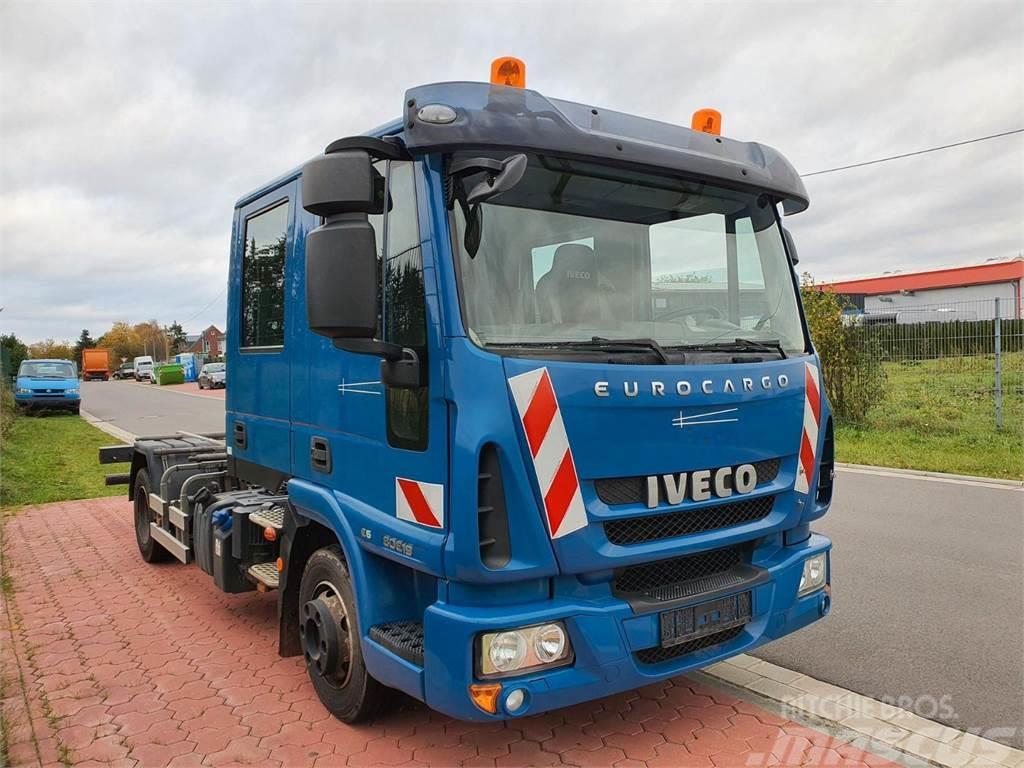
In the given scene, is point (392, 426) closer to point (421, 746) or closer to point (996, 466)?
point (421, 746)

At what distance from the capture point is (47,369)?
25125 mm

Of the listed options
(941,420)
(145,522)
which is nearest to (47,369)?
(145,522)

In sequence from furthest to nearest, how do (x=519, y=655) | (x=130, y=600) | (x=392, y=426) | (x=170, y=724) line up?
(x=130, y=600), (x=170, y=724), (x=392, y=426), (x=519, y=655)

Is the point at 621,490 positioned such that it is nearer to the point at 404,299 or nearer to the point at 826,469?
the point at 404,299

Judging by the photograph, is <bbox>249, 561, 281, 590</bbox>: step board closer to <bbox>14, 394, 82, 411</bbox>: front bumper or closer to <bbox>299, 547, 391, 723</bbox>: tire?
<bbox>299, 547, 391, 723</bbox>: tire

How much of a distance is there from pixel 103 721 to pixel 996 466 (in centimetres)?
1015

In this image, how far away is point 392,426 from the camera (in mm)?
3117

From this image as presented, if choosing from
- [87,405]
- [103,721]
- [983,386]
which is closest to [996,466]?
[983,386]

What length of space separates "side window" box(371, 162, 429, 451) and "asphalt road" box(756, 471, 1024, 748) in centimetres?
251

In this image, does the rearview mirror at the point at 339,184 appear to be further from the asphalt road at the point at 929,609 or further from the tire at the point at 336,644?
the asphalt road at the point at 929,609

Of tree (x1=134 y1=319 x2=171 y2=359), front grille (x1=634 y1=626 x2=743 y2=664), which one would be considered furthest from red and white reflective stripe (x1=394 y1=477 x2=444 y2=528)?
tree (x1=134 y1=319 x2=171 y2=359)

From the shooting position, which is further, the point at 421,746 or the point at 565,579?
the point at 421,746

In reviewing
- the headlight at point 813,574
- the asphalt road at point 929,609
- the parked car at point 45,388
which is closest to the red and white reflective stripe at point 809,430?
the headlight at point 813,574

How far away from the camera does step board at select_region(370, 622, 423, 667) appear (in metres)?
2.89
